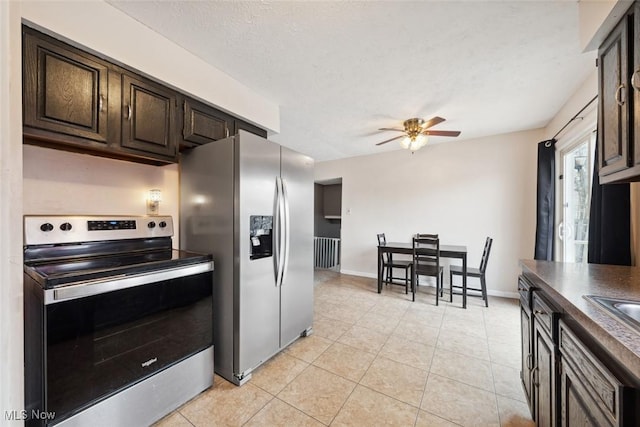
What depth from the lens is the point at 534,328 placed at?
138 centimetres

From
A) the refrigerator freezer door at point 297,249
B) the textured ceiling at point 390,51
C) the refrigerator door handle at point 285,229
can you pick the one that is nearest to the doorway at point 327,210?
the textured ceiling at point 390,51

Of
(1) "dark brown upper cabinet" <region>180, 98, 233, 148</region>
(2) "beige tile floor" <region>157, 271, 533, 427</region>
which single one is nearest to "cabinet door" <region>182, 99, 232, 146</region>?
(1) "dark brown upper cabinet" <region>180, 98, 233, 148</region>

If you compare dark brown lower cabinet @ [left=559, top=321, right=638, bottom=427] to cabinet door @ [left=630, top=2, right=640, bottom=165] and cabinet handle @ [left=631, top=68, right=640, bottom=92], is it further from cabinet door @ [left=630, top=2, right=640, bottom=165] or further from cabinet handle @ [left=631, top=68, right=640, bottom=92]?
cabinet handle @ [left=631, top=68, right=640, bottom=92]

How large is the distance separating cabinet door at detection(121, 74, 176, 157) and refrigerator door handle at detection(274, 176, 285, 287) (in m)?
0.85

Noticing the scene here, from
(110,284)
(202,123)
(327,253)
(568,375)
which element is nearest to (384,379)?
(568,375)

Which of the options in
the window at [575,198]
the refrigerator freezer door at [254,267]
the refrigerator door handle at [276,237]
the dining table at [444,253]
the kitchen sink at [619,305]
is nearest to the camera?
the kitchen sink at [619,305]

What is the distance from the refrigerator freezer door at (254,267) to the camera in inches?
71.9

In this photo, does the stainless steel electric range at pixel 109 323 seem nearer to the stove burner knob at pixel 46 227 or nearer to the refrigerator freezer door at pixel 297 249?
the stove burner knob at pixel 46 227

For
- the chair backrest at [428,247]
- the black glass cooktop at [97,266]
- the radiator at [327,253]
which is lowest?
the radiator at [327,253]

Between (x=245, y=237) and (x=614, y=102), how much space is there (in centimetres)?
223

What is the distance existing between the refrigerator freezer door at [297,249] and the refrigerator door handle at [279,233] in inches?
3.0

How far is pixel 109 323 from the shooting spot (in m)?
1.30

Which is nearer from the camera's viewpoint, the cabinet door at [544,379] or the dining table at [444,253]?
the cabinet door at [544,379]

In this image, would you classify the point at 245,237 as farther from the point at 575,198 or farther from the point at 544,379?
the point at 575,198
